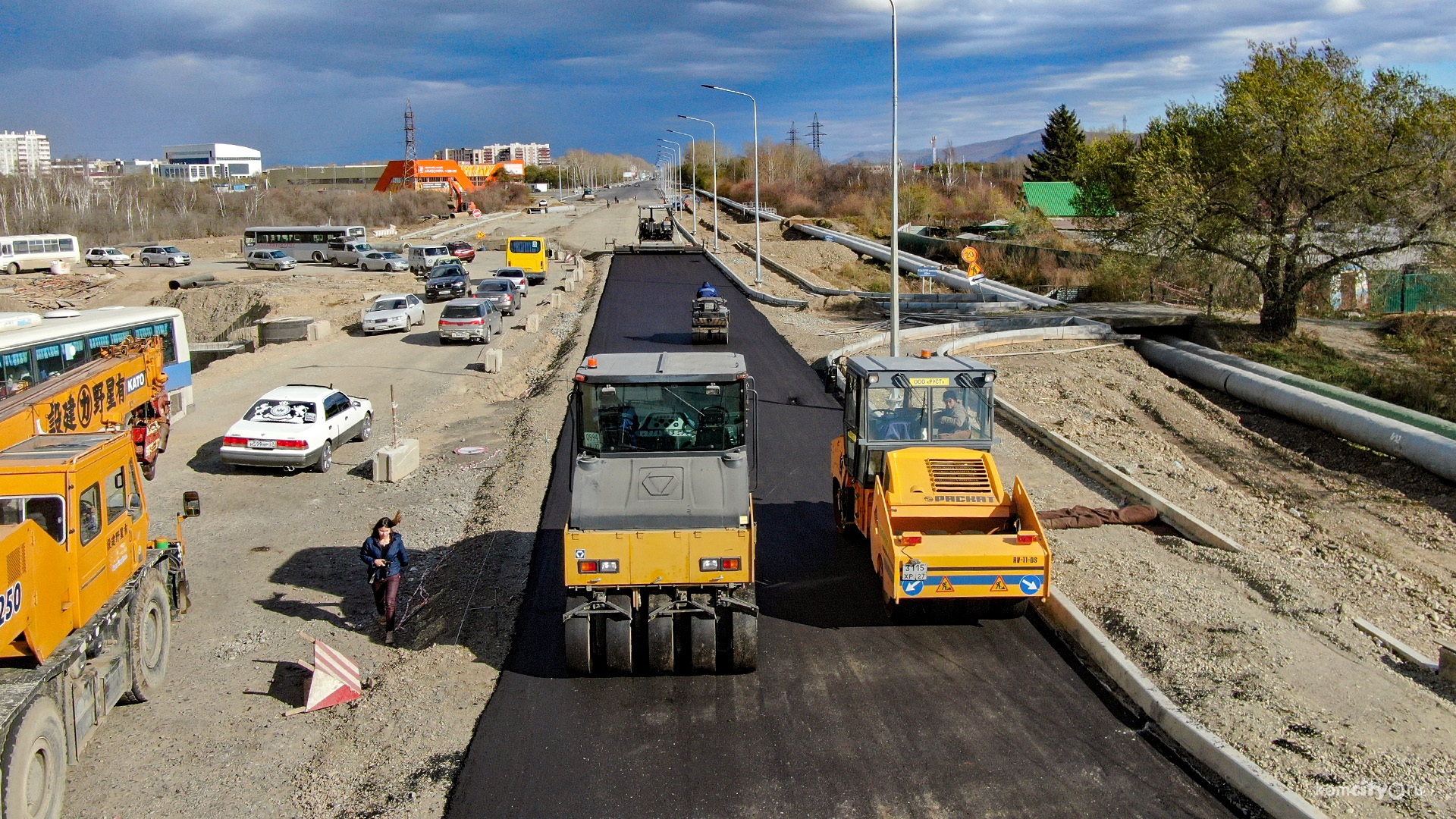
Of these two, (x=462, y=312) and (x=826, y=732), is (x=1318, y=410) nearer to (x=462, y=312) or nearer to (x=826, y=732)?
(x=826, y=732)

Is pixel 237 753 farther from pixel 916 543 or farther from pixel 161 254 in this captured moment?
pixel 161 254

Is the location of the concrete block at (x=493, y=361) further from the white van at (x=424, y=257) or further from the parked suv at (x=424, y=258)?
the white van at (x=424, y=257)

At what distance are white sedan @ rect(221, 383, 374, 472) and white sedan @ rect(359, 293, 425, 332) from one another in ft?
60.1

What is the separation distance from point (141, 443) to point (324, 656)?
10137mm

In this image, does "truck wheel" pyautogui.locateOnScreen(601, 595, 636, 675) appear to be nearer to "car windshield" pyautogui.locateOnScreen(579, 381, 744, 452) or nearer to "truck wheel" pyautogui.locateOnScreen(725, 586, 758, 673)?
"truck wheel" pyautogui.locateOnScreen(725, 586, 758, 673)

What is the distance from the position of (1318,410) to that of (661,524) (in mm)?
20608

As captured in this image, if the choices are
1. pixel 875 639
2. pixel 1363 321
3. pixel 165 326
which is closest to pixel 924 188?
pixel 1363 321

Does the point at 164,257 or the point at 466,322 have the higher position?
the point at 164,257

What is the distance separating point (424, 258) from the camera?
5838 cm

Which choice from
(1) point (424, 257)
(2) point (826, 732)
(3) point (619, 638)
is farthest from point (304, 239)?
(2) point (826, 732)

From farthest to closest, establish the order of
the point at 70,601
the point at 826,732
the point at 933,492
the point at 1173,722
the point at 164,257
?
the point at 164,257
the point at 933,492
the point at 826,732
the point at 1173,722
the point at 70,601

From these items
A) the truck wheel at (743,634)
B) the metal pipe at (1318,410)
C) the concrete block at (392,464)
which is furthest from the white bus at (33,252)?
the truck wheel at (743,634)

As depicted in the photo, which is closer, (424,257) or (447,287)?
(447,287)

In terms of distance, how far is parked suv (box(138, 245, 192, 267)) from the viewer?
208 feet
